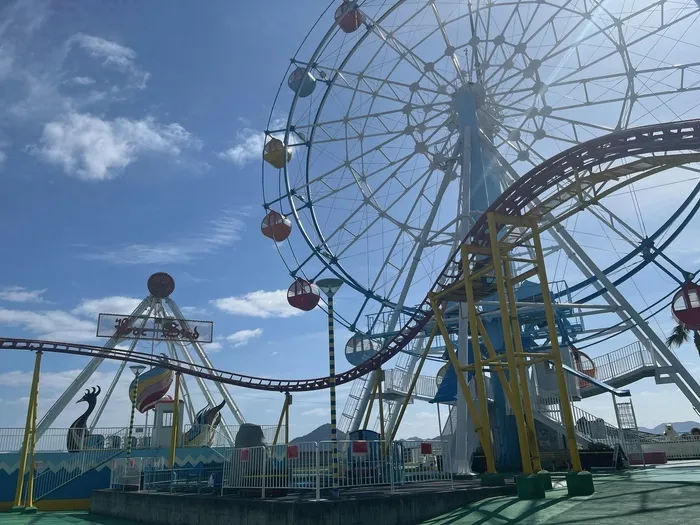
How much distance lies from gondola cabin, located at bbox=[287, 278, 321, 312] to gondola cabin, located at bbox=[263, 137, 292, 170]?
553cm

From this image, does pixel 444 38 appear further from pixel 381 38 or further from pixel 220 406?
pixel 220 406

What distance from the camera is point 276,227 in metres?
25.6

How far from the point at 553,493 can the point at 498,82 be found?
17.5m

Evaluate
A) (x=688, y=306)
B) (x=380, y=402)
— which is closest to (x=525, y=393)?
(x=380, y=402)

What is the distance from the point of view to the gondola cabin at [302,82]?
25.1 meters

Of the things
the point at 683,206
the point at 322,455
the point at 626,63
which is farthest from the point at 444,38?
the point at 322,455

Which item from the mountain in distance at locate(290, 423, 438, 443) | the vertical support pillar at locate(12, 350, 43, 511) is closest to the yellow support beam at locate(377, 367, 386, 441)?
the mountain in distance at locate(290, 423, 438, 443)

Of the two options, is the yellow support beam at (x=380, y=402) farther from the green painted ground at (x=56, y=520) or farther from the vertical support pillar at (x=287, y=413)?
the green painted ground at (x=56, y=520)

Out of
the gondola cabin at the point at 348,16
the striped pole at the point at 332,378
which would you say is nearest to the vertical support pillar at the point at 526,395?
the striped pole at the point at 332,378

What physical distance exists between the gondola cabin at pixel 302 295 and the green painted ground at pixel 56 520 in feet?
35.7

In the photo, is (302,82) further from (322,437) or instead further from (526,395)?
(322,437)

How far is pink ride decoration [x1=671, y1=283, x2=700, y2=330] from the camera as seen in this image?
19.0m

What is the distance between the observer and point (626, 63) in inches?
797

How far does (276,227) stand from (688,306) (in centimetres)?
1617
